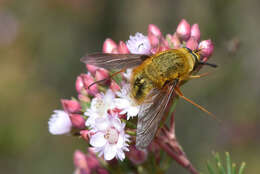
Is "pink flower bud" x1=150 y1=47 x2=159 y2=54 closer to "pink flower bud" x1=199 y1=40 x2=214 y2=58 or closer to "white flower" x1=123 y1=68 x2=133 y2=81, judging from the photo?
"white flower" x1=123 y1=68 x2=133 y2=81

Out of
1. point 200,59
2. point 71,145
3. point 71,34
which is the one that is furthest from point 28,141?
point 200,59

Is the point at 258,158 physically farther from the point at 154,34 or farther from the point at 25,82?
the point at 25,82

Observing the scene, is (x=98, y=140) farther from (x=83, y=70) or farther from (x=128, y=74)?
(x=83, y=70)

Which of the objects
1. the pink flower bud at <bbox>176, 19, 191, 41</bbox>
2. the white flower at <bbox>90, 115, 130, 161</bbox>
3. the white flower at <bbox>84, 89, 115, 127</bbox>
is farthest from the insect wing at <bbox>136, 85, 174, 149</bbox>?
the pink flower bud at <bbox>176, 19, 191, 41</bbox>

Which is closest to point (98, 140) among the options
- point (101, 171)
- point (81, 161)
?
point (101, 171)

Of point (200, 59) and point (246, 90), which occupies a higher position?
point (200, 59)

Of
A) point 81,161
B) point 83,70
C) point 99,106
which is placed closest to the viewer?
point 99,106
